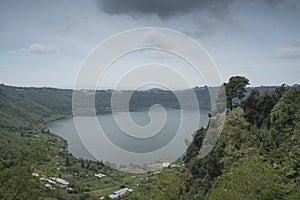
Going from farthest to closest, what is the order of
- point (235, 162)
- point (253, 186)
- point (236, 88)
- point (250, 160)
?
1. point (236, 88)
2. point (235, 162)
3. point (250, 160)
4. point (253, 186)

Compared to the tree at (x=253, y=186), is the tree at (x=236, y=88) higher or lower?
higher

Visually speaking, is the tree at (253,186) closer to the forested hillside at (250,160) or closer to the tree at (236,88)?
the forested hillside at (250,160)

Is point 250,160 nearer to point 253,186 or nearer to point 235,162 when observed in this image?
point 253,186

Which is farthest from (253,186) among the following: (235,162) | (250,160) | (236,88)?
(236,88)

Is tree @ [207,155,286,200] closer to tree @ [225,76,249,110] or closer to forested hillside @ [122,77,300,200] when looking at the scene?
forested hillside @ [122,77,300,200]

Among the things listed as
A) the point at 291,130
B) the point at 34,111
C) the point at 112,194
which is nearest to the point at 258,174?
the point at 291,130

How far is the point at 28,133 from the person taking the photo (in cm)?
7412

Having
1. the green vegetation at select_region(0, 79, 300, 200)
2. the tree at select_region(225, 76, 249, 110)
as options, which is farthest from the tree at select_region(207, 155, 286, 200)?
the tree at select_region(225, 76, 249, 110)

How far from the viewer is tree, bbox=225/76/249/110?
17078 mm

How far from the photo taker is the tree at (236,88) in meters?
17.1

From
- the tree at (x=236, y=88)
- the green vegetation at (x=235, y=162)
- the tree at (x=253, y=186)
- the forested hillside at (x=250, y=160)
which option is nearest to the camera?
the green vegetation at (x=235, y=162)

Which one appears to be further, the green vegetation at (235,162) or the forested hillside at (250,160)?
the forested hillside at (250,160)

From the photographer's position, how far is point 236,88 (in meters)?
17.3

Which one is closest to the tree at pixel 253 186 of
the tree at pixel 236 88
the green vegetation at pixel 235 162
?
the green vegetation at pixel 235 162
